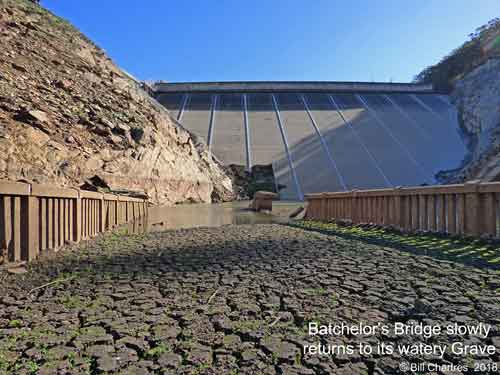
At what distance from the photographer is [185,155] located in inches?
594

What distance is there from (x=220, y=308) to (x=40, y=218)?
2.43 m

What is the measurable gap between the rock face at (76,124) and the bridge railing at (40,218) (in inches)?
114

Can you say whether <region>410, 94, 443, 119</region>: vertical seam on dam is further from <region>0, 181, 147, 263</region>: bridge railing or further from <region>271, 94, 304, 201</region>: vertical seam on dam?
<region>0, 181, 147, 263</region>: bridge railing

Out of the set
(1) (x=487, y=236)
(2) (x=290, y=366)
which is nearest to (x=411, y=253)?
(1) (x=487, y=236)

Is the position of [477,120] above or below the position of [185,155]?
above

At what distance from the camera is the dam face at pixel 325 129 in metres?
18.3

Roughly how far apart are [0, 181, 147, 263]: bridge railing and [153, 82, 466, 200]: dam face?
41.0ft

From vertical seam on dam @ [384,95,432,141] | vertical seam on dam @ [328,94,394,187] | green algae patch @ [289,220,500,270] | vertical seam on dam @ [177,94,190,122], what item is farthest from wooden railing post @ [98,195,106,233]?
vertical seam on dam @ [384,95,432,141]

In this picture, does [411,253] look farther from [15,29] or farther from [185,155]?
[15,29]

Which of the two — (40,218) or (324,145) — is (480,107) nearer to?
(324,145)

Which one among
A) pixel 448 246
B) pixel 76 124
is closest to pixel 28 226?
pixel 448 246

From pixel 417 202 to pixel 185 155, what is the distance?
11512 mm

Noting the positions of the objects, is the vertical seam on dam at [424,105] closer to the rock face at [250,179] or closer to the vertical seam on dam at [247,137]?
the vertical seam on dam at [247,137]

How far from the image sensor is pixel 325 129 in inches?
869
